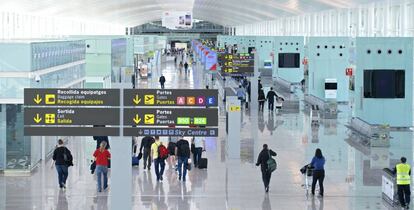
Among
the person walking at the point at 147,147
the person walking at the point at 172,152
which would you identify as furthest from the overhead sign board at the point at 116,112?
the person walking at the point at 147,147

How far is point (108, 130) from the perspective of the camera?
517 inches

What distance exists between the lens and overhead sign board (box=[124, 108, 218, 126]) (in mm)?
13109

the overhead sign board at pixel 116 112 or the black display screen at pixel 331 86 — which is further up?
the black display screen at pixel 331 86

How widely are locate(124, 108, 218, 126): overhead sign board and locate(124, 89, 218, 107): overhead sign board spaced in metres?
0.10

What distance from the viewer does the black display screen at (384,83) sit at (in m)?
29.2

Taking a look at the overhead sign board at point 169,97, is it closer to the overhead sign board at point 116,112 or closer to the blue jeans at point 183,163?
the overhead sign board at point 116,112

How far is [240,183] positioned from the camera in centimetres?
1973

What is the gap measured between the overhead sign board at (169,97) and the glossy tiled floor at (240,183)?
3.89 m

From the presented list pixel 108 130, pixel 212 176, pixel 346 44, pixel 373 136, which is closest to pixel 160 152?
pixel 212 176

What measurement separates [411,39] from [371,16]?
1333cm

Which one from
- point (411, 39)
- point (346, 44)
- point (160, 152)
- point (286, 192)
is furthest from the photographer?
point (346, 44)

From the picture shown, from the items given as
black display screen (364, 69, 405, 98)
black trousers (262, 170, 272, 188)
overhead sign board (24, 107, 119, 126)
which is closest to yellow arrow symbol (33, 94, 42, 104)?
overhead sign board (24, 107, 119, 126)

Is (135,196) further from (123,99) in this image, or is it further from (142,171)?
(123,99)

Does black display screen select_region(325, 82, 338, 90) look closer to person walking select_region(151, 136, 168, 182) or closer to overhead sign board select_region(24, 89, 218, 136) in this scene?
person walking select_region(151, 136, 168, 182)
